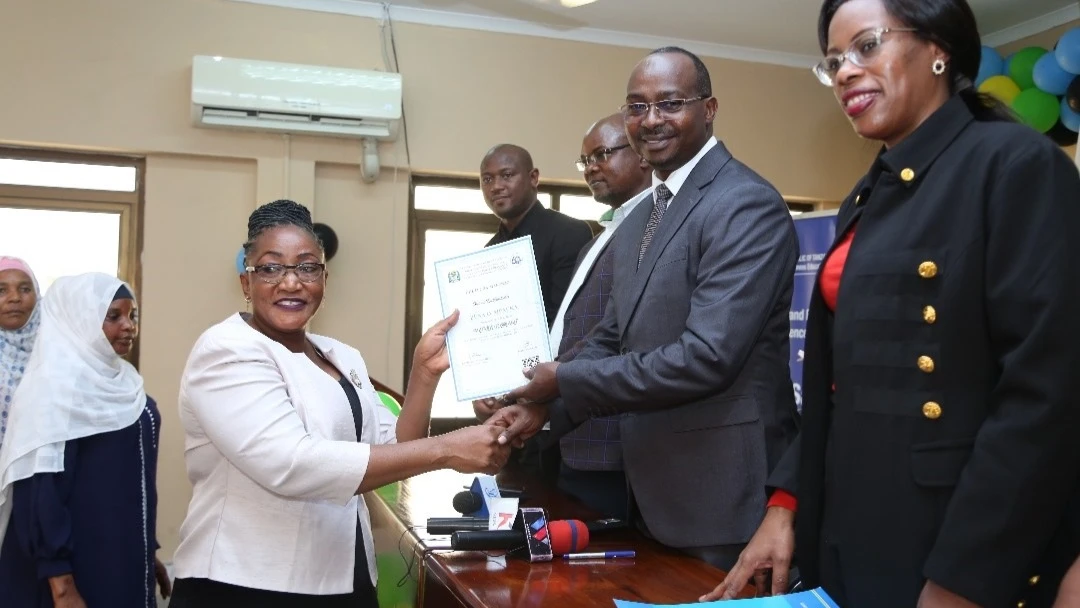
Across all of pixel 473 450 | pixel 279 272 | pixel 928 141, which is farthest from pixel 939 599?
pixel 279 272

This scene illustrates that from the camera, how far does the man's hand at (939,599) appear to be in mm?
1124

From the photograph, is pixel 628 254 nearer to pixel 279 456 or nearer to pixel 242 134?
pixel 279 456

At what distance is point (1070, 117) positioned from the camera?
5.08 m

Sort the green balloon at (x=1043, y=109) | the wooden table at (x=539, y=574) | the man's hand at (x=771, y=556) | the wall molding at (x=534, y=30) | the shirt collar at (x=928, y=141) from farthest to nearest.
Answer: the wall molding at (x=534, y=30)
the green balloon at (x=1043, y=109)
the wooden table at (x=539, y=574)
the man's hand at (x=771, y=556)
the shirt collar at (x=928, y=141)

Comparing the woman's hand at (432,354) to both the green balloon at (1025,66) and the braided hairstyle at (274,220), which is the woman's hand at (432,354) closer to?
the braided hairstyle at (274,220)

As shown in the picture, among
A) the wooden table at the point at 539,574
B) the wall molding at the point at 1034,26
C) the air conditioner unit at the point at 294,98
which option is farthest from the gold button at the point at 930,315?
the wall molding at the point at 1034,26

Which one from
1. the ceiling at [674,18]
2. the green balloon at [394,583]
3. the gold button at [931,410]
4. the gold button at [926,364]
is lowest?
the green balloon at [394,583]

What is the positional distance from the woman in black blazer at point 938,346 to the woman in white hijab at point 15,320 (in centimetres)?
334

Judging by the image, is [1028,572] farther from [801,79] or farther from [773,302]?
[801,79]

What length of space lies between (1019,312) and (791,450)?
504mm

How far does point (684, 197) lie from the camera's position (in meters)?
2.18

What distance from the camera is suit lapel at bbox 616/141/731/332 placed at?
2.14 metres

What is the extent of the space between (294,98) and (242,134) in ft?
1.42

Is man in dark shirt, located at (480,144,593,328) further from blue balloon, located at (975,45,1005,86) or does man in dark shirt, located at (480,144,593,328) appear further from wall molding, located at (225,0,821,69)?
blue balloon, located at (975,45,1005,86)
